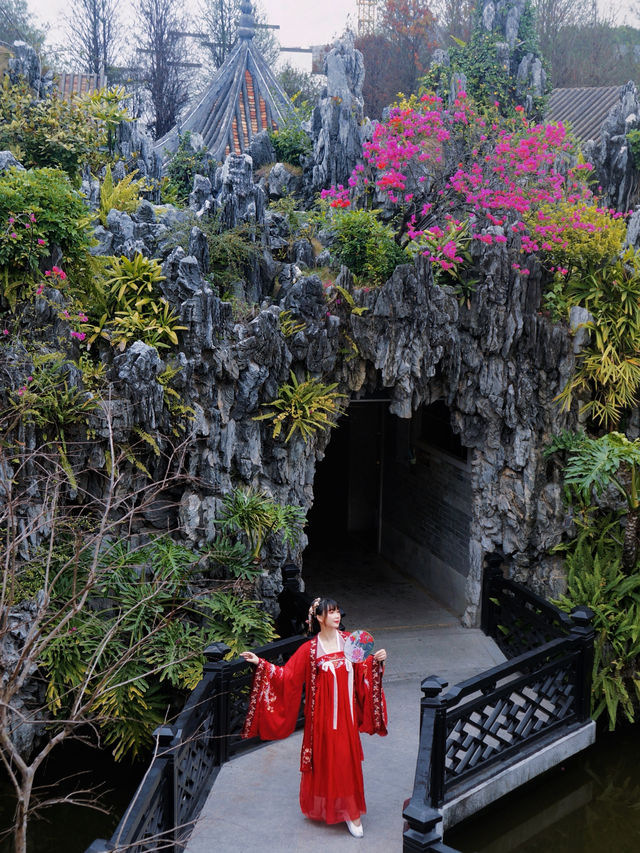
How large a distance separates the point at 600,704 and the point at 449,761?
8.99ft

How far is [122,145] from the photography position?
42.1 ft

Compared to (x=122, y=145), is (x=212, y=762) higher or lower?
lower

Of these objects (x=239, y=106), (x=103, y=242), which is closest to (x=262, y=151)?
(x=239, y=106)

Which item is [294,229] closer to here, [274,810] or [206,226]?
[206,226]

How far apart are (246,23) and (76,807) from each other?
1559 cm

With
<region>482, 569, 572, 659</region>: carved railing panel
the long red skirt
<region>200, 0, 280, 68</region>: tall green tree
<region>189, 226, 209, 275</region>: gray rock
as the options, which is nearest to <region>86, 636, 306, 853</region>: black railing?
the long red skirt

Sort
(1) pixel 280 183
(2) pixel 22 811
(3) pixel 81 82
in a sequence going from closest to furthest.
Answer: (2) pixel 22 811, (1) pixel 280 183, (3) pixel 81 82

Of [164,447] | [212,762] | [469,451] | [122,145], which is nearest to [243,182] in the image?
[122,145]

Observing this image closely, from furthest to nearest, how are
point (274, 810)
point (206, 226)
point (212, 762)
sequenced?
point (206, 226)
point (212, 762)
point (274, 810)

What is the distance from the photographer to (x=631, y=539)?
9.98 metres

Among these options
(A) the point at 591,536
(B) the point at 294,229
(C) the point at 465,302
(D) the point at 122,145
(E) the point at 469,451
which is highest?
(D) the point at 122,145

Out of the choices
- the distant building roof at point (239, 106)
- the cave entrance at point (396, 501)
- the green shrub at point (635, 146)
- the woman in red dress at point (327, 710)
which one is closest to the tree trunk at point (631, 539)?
the cave entrance at point (396, 501)

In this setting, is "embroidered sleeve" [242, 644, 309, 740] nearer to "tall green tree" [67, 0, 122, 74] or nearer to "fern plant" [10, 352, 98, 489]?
"fern plant" [10, 352, 98, 489]

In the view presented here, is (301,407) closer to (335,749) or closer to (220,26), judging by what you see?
(335,749)
